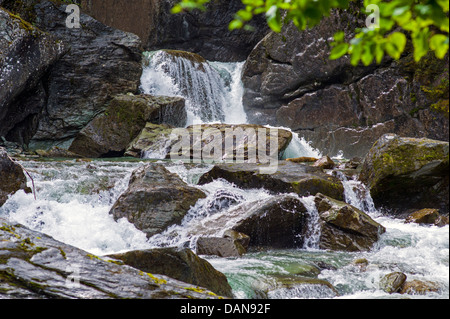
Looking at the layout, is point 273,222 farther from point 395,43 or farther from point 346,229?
point 395,43

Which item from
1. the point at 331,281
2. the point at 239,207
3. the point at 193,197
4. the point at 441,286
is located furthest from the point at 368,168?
the point at 441,286

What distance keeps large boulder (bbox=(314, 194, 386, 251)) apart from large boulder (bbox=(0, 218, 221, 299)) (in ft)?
14.2

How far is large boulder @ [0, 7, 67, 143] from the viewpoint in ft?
41.7

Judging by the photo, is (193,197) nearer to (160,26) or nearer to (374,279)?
Answer: (374,279)

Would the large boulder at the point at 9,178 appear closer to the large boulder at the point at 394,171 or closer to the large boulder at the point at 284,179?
the large boulder at the point at 284,179

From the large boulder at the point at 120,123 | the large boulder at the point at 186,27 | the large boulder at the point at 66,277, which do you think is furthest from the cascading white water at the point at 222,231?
the large boulder at the point at 186,27

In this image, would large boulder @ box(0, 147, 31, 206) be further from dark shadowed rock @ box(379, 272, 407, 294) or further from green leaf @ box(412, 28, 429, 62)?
green leaf @ box(412, 28, 429, 62)

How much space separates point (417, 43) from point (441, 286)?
3.70 feet

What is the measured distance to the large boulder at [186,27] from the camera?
883 inches

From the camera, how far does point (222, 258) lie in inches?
227

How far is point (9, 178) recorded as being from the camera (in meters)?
7.41

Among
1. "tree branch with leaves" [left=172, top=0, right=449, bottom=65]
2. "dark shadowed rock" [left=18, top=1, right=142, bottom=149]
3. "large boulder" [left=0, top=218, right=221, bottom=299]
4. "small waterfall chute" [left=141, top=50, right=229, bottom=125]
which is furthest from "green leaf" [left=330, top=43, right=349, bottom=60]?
"small waterfall chute" [left=141, top=50, right=229, bottom=125]

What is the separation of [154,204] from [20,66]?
28.1ft

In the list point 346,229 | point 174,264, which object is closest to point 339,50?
point 174,264
